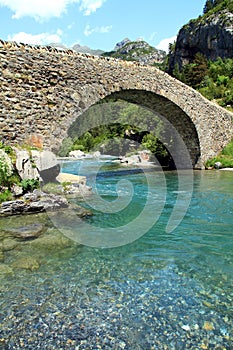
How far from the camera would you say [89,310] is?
3744 millimetres

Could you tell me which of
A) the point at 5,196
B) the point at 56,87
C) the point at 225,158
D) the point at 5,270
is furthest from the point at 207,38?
the point at 5,270

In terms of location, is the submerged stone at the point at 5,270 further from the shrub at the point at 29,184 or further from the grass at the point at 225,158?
the grass at the point at 225,158

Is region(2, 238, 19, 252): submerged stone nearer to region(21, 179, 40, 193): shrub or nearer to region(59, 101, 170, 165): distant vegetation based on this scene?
region(21, 179, 40, 193): shrub

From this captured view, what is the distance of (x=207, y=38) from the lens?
68062 mm

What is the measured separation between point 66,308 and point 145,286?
1.22 m

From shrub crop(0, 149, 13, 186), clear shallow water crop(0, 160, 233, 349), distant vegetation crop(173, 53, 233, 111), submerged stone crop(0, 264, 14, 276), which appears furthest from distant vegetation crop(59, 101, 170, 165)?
submerged stone crop(0, 264, 14, 276)

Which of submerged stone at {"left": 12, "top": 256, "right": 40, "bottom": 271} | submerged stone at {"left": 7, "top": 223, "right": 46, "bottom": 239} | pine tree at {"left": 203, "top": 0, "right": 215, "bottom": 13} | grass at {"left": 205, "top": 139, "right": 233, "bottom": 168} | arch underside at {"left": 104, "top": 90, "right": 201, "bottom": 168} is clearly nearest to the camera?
submerged stone at {"left": 12, "top": 256, "right": 40, "bottom": 271}

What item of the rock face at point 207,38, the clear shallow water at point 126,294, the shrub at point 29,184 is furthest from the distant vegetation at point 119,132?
the rock face at point 207,38

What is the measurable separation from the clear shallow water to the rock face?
64.8 metres

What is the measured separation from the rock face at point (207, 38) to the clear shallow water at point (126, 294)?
6483 cm

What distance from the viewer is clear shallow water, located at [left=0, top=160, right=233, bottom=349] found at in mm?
3256

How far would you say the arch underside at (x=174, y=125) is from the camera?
50.8ft

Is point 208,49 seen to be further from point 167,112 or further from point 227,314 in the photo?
point 227,314

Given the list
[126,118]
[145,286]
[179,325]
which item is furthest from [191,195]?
[126,118]
